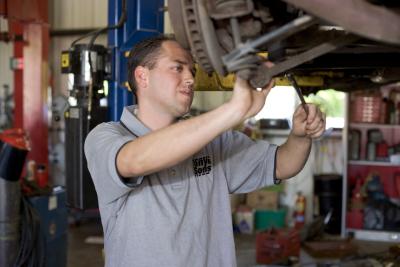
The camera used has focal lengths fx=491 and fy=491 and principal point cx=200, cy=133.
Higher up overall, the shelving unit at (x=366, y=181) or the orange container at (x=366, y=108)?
the orange container at (x=366, y=108)

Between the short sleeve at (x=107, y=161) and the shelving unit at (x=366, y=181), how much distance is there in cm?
386

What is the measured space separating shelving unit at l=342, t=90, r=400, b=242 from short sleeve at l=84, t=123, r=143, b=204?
12.7 ft

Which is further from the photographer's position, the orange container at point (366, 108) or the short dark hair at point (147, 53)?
the orange container at point (366, 108)

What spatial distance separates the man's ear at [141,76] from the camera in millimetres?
1404

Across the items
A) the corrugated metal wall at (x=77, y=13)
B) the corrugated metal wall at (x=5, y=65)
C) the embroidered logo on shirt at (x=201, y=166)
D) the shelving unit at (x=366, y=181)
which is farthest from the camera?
the corrugated metal wall at (x=5, y=65)

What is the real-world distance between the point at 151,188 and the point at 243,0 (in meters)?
0.57

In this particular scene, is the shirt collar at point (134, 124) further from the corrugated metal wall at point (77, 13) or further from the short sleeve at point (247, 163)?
the corrugated metal wall at point (77, 13)

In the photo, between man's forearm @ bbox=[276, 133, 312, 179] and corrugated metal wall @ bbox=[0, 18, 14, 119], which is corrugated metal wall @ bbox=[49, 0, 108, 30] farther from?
man's forearm @ bbox=[276, 133, 312, 179]

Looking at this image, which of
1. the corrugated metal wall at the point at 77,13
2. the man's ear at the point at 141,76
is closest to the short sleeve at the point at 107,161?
the man's ear at the point at 141,76

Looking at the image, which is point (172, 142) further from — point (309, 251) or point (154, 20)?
point (309, 251)

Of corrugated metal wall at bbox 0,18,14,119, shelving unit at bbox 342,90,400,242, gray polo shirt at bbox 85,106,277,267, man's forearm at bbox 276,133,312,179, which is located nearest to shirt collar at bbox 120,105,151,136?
gray polo shirt at bbox 85,106,277,267

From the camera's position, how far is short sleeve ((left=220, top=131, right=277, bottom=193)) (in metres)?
1.54

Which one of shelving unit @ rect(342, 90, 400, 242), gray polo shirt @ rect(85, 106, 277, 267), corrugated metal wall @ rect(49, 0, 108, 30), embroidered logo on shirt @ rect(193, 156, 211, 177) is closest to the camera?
gray polo shirt @ rect(85, 106, 277, 267)

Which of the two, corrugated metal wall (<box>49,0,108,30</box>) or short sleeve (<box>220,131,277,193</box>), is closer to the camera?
short sleeve (<box>220,131,277,193</box>)
